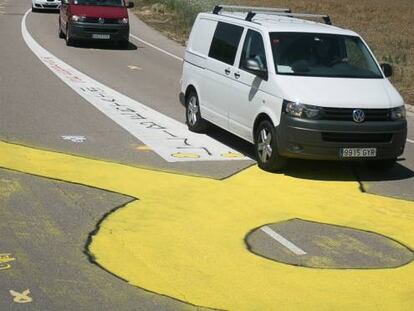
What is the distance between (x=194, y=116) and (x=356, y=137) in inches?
132

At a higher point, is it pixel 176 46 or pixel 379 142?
pixel 379 142

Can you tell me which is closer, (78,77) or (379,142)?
(379,142)

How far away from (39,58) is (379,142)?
13.2 meters

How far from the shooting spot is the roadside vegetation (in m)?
22.0

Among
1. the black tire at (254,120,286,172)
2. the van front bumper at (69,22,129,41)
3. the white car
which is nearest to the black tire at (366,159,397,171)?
the black tire at (254,120,286,172)

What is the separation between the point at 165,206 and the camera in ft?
24.5

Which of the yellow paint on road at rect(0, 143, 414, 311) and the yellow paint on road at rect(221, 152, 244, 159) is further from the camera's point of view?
the yellow paint on road at rect(221, 152, 244, 159)

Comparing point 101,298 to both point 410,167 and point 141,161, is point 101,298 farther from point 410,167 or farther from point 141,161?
point 410,167

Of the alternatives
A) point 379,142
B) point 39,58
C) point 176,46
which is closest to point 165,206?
point 379,142

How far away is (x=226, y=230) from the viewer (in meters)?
6.80

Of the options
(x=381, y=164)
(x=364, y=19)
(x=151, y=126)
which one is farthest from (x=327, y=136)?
(x=364, y=19)

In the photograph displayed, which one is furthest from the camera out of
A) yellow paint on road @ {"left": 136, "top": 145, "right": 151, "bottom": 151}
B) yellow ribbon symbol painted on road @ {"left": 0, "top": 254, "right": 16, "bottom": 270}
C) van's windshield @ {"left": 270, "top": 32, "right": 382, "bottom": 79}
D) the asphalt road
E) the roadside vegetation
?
the roadside vegetation

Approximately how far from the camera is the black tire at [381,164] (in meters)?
9.34

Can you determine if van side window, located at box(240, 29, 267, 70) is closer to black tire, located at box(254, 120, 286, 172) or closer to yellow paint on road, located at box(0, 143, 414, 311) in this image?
black tire, located at box(254, 120, 286, 172)
